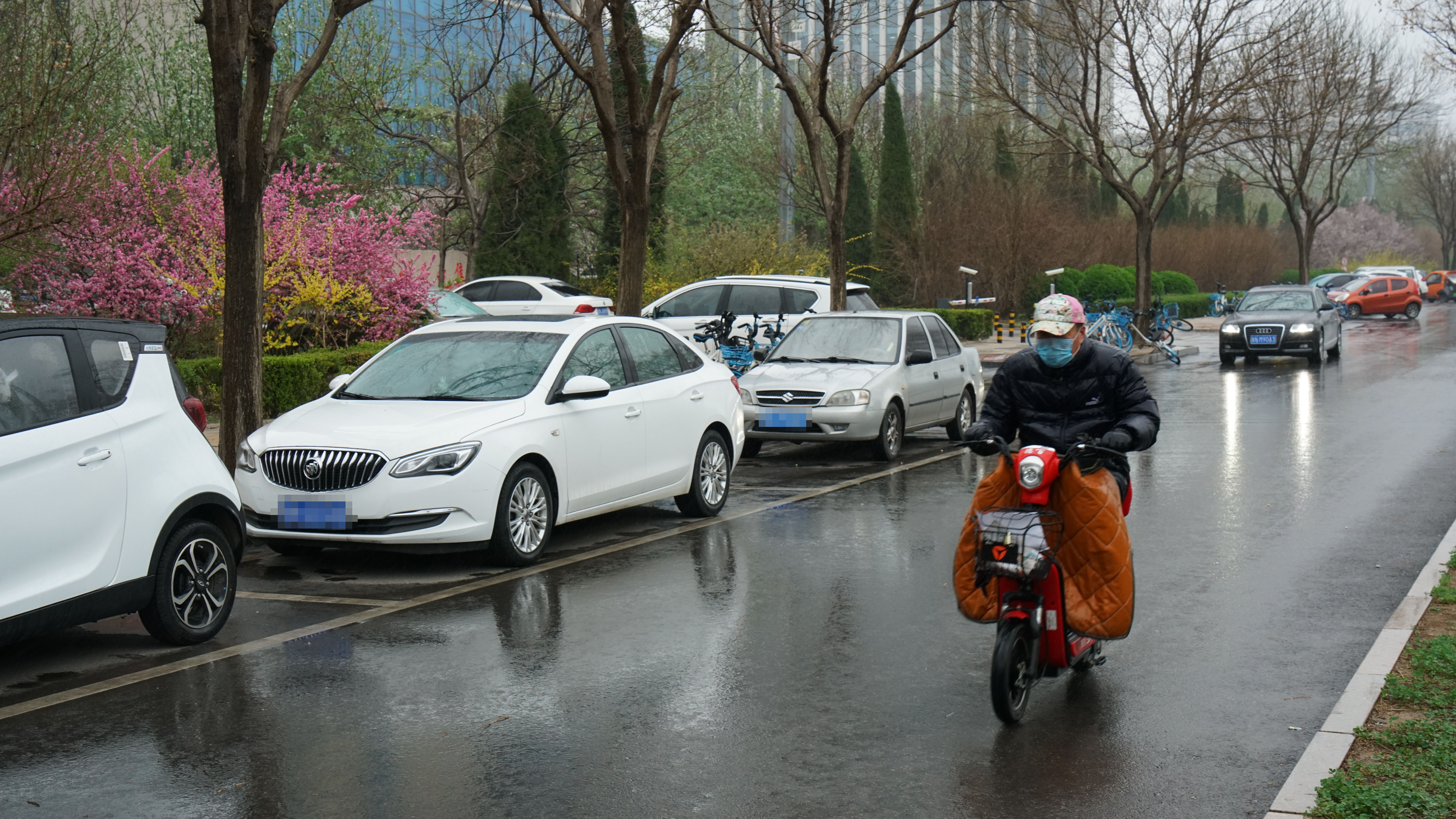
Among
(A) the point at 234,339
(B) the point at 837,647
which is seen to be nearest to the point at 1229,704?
(B) the point at 837,647

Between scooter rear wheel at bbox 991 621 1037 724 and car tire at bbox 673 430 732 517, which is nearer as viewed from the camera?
scooter rear wheel at bbox 991 621 1037 724

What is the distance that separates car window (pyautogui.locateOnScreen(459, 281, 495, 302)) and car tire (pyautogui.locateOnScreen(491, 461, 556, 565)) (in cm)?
2004

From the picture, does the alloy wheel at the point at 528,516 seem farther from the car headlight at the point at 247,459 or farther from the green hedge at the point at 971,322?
the green hedge at the point at 971,322

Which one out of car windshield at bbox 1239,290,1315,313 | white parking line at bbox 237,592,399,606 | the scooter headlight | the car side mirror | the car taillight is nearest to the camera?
the scooter headlight

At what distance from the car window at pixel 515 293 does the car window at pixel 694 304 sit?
17.2 feet

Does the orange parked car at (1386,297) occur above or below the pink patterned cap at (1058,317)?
above

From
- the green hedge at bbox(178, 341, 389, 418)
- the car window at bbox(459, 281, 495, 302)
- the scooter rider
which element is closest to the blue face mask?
the scooter rider

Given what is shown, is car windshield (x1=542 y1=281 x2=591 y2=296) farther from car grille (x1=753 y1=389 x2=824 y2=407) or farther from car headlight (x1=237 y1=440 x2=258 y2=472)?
car headlight (x1=237 y1=440 x2=258 y2=472)

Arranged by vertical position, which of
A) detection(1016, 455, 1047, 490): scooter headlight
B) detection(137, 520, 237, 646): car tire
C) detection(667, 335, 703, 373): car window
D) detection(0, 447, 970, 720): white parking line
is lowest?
detection(0, 447, 970, 720): white parking line

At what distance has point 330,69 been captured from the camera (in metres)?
32.9

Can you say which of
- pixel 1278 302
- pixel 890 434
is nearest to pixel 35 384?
pixel 890 434

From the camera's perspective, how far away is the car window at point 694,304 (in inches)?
921

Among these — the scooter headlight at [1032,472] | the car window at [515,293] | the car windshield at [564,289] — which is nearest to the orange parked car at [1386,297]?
the car windshield at [564,289]

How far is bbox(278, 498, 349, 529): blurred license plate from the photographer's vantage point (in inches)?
329
